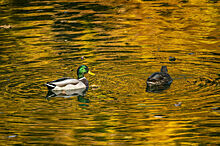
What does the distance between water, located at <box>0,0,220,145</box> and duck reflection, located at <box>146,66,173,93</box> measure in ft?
0.70

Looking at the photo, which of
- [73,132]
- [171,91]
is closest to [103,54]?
[171,91]

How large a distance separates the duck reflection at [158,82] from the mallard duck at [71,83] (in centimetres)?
193

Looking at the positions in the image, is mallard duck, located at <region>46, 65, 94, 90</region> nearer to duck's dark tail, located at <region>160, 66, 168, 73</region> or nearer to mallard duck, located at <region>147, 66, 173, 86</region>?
A: mallard duck, located at <region>147, 66, 173, 86</region>

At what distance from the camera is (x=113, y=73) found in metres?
14.9

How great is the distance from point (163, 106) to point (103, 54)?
5600 millimetres

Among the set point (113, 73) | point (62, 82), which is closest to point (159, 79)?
point (113, 73)

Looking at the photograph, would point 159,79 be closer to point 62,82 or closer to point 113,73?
point 113,73

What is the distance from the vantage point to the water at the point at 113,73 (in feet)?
34.3

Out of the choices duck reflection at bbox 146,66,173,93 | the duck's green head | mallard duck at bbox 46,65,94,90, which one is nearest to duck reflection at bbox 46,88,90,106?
mallard duck at bbox 46,65,94,90

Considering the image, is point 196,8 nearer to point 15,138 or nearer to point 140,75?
point 140,75

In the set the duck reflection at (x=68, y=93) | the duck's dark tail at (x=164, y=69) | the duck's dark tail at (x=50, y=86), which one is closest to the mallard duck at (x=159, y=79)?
the duck's dark tail at (x=164, y=69)

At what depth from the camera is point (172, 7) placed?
26875mm

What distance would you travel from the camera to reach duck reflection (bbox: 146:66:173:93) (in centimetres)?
1369

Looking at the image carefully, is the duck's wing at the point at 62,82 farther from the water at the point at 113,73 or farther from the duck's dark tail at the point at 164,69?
the duck's dark tail at the point at 164,69
